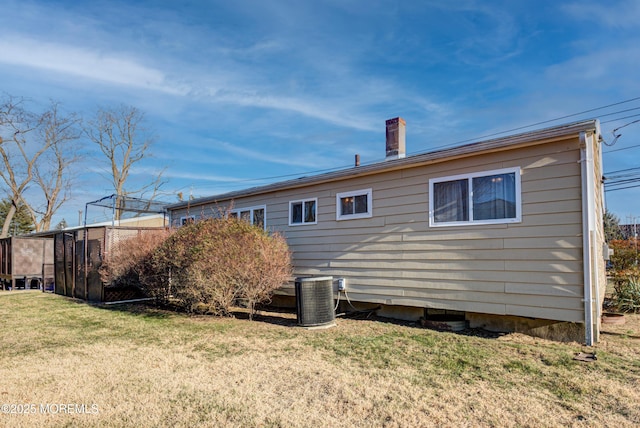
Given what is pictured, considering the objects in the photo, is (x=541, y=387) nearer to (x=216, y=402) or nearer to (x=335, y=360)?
(x=335, y=360)

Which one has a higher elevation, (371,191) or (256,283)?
(371,191)

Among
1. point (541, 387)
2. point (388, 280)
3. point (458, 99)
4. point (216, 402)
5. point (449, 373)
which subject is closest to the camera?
point (216, 402)

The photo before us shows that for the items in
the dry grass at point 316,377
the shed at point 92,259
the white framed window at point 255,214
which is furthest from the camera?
the shed at point 92,259

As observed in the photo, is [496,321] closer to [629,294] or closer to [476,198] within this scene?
[476,198]

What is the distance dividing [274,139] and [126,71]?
41.9 ft

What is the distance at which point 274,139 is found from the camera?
2520 centimetres

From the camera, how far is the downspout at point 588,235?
198 inches

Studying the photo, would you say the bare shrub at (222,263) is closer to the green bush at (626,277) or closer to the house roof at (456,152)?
the house roof at (456,152)

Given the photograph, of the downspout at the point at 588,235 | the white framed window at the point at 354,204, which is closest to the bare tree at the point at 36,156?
the white framed window at the point at 354,204

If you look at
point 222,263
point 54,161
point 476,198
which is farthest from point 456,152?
point 54,161

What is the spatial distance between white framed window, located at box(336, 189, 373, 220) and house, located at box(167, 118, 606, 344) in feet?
0.07

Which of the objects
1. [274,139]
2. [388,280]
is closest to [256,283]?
[388,280]

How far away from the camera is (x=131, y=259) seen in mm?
9625

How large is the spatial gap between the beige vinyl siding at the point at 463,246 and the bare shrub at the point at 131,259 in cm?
371
